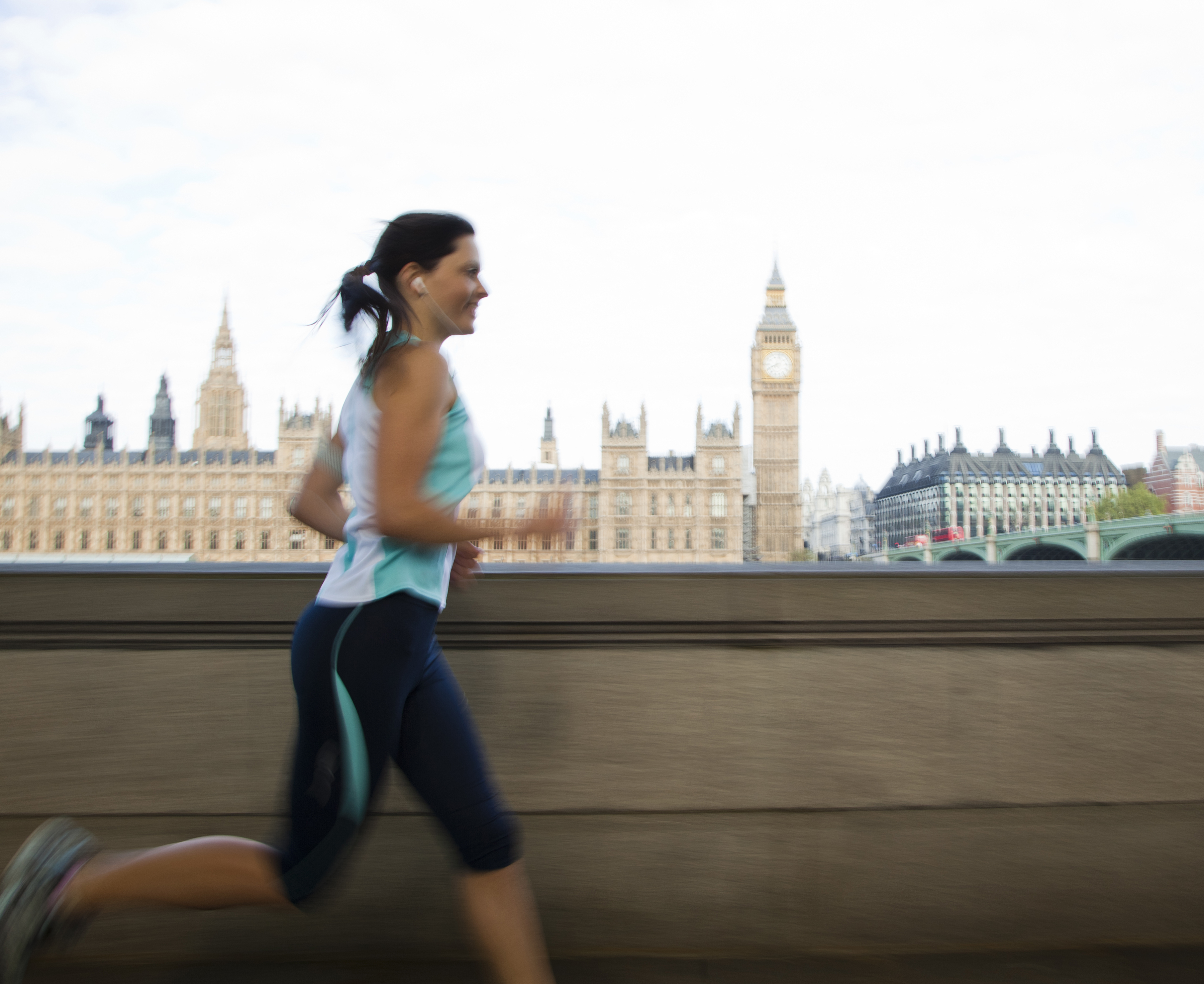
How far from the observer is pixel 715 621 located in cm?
170

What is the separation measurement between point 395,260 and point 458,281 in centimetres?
8

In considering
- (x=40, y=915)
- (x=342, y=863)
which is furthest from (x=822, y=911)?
(x=40, y=915)

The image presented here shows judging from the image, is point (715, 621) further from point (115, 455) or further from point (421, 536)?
point (115, 455)

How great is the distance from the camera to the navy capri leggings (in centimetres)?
109

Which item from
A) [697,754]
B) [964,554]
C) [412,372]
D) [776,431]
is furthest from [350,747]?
[776,431]

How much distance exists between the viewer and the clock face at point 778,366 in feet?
→ 238

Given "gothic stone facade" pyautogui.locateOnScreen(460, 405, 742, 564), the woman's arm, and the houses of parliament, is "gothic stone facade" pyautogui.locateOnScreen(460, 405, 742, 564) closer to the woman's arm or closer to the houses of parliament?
the houses of parliament

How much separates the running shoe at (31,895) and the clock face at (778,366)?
73.0 meters

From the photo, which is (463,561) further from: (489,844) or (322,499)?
(489,844)

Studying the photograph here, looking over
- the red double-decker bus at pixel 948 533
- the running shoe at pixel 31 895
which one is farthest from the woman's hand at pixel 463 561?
the red double-decker bus at pixel 948 533

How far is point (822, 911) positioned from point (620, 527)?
57942 mm

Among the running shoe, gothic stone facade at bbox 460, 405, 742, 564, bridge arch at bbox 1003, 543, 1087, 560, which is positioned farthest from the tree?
the running shoe

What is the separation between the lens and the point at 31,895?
3.76 feet

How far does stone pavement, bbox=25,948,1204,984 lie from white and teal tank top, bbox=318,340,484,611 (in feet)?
2.62
